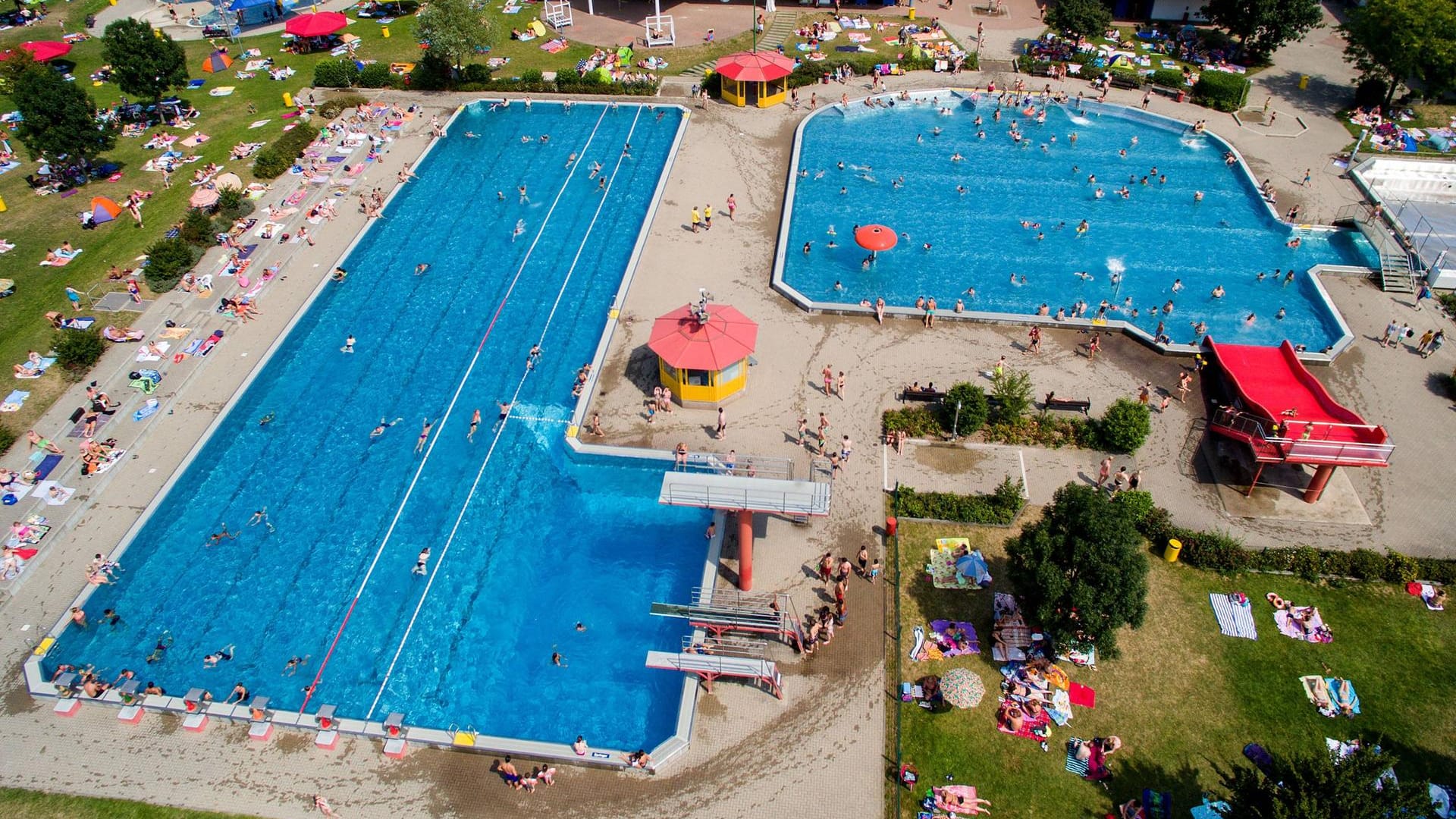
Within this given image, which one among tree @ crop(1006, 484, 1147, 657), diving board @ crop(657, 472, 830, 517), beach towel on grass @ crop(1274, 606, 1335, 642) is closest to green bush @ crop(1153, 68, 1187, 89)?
beach towel on grass @ crop(1274, 606, 1335, 642)

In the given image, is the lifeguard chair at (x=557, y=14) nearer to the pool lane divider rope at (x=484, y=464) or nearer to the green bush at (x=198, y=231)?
the pool lane divider rope at (x=484, y=464)

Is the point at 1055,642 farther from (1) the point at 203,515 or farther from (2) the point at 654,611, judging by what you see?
(1) the point at 203,515

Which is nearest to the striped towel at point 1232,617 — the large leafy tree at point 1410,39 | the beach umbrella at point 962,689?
the beach umbrella at point 962,689

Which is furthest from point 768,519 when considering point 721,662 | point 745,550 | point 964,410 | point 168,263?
point 168,263

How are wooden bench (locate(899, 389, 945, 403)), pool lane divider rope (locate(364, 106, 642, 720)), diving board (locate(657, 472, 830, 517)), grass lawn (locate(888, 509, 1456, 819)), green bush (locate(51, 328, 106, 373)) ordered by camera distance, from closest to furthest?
grass lawn (locate(888, 509, 1456, 819))
diving board (locate(657, 472, 830, 517))
pool lane divider rope (locate(364, 106, 642, 720))
wooden bench (locate(899, 389, 945, 403))
green bush (locate(51, 328, 106, 373))

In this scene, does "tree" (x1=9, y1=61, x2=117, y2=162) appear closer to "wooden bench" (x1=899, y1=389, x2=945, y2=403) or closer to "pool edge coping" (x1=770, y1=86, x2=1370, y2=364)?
"pool edge coping" (x1=770, y1=86, x2=1370, y2=364)

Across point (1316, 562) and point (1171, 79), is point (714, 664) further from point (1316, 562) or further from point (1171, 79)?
point (1171, 79)

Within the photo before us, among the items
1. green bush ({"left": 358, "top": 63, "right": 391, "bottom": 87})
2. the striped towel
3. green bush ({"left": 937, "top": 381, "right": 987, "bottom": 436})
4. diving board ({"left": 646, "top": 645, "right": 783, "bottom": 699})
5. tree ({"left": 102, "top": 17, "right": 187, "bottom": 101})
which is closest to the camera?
diving board ({"left": 646, "top": 645, "right": 783, "bottom": 699})

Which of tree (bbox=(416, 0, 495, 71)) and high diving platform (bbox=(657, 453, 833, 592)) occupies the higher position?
tree (bbox=(416, 0, 495, 71))

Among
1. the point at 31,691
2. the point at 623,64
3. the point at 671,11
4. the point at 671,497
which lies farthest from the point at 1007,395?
the point at 671,11

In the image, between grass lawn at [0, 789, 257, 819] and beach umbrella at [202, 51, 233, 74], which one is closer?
grass lawn at [0, 789, 257, 819]

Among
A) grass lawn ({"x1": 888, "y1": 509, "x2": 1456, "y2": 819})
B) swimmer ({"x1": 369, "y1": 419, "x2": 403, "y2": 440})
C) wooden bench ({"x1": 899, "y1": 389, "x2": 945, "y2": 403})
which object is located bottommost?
grass lawn ({"x1": 888, "y1": 509, "x2": 1456, "y2": 819})
